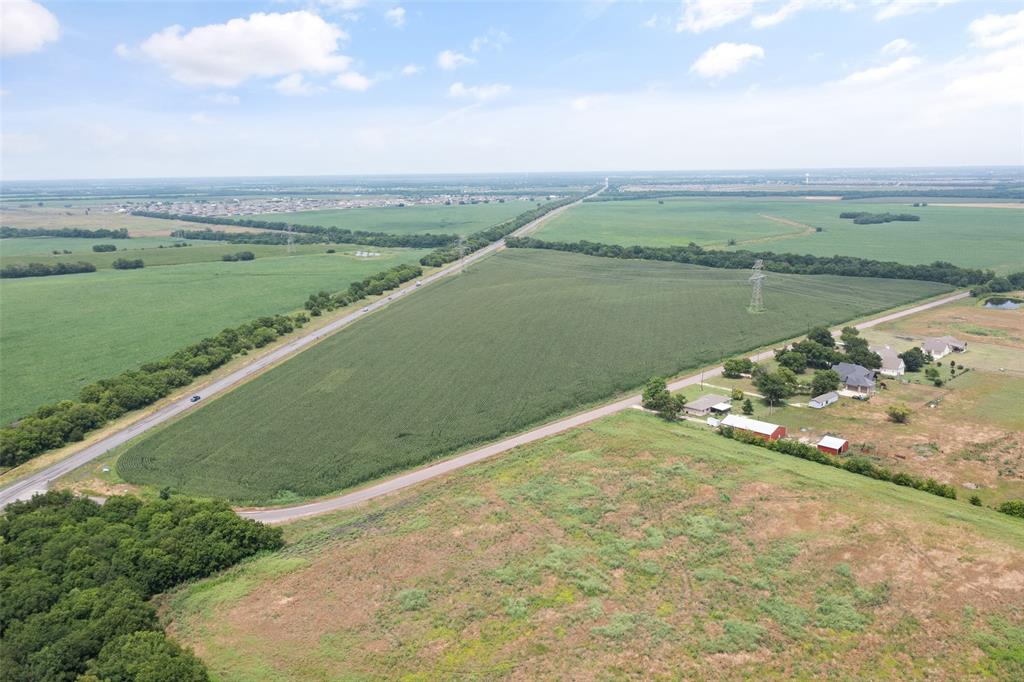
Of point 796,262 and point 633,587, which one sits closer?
point 633,587

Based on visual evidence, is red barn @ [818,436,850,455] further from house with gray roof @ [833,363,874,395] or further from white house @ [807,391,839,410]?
house with gray roof @ [833,363,874,395]

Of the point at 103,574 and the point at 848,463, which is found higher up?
the point at 103,574

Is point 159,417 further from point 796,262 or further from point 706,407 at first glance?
point 796,262

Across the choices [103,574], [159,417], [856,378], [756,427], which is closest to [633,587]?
[756,427]

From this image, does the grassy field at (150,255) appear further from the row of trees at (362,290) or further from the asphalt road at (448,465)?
the asphalt road at (448,465)

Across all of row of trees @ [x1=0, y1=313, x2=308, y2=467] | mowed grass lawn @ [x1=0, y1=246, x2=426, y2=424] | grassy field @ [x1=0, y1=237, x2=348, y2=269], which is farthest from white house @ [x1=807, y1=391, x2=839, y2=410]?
grassy field @ [x1=0, y1=237, x2=348, y2=269]

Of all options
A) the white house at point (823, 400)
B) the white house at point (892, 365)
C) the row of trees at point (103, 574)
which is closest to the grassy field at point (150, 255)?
the row of trees at point (103, 574)
